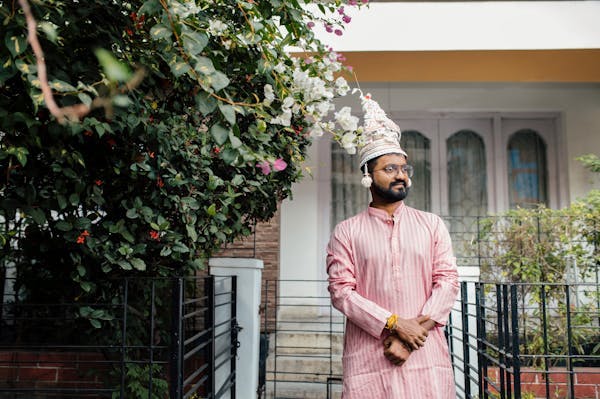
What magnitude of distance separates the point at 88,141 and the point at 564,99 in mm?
6123

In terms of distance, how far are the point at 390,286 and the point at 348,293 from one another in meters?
0.22

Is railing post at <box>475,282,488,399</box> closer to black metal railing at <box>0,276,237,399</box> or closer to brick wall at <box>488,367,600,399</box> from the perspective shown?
brick wall at <box>488,367,600,399</box>

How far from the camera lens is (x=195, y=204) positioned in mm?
2746

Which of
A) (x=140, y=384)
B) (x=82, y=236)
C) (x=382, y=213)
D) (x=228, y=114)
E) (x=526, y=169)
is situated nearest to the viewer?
(x=228, y=114)

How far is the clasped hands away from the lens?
2625 mm

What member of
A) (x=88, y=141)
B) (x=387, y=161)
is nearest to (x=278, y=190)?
(x=387, y=161)

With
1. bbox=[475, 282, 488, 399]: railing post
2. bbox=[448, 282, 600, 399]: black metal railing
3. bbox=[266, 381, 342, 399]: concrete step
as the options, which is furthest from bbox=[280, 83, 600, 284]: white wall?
bbox=[475, 282, 488, 399]: railing post

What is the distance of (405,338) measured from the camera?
2.62 meters

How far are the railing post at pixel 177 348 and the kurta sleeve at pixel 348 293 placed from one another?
80cm

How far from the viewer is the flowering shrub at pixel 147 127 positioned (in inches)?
73.2

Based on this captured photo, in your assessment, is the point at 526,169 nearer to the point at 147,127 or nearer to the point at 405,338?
the point at 405,338

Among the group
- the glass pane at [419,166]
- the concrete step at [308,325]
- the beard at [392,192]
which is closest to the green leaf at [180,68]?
the beard at [392,192]

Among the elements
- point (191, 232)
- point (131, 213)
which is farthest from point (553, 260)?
point (131, 213)

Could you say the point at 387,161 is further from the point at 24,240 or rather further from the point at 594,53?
the point at 594,53
